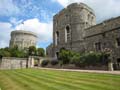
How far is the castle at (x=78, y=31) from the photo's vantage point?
3225cm

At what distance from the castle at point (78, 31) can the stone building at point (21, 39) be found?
26.9 meters

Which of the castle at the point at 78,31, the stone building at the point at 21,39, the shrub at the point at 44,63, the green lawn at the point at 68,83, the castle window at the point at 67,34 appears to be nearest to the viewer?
the green lawn at the point at 68,83

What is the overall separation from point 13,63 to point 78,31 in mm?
20535

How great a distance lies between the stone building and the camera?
80000mm

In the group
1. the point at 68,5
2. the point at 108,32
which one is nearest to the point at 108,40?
the point at 108,32

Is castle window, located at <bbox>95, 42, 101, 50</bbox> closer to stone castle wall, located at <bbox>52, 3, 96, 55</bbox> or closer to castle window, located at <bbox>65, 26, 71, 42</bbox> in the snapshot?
stone castle wall, located at <bbox>52, 3, 96, 55</bbox>

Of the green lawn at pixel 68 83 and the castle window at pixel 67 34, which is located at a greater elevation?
the castle window at pixel 67 34

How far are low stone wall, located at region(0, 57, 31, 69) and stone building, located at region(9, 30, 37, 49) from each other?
3707 cm

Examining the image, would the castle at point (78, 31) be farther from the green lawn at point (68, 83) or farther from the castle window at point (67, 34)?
the green lawn at point (68, 83)

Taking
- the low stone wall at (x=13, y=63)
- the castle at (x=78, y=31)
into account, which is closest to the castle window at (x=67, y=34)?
the castle at (x=78, y=31)

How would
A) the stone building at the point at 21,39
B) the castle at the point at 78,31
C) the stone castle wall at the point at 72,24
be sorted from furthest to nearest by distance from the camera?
1. the stone building at the point at 21,39
2. the stone castle wall at the point at 72,24
3. the castle at the point at 78,31

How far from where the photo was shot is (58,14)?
56.1 m

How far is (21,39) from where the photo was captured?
80.9m

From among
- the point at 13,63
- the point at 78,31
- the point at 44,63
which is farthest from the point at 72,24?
the point at 13,63
